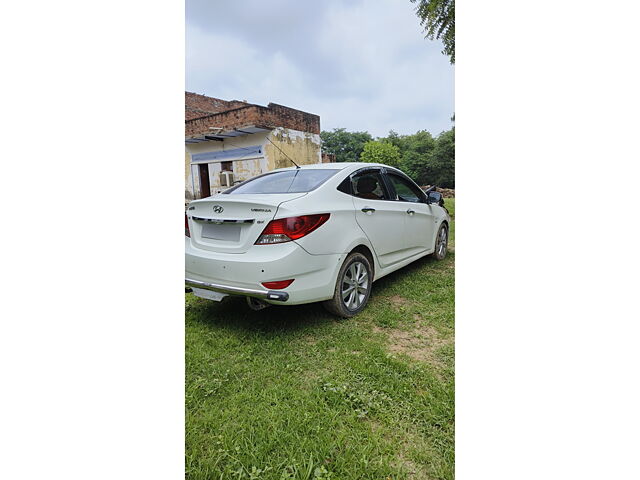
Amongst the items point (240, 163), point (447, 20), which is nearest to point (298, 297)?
point (447, 20)

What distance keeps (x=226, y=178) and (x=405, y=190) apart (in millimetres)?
11392

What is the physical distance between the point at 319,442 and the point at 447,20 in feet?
11.2

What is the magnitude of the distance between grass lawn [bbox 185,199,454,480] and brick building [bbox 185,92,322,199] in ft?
34.3

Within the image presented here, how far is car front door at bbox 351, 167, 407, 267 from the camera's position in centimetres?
294

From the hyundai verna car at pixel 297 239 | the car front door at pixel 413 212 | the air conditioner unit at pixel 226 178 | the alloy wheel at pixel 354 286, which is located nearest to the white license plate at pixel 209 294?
the hyundai verna car at pixel 297 239

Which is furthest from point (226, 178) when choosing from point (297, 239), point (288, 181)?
point (297, 239)

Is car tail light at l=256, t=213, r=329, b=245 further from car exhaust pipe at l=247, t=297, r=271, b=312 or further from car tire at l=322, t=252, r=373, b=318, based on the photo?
car tire at l=322, t=252, r=373, b=318

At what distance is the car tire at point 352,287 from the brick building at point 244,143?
10.2 m

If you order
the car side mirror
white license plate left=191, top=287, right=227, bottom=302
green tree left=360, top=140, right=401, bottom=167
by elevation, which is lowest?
white license plate left=191, top=287, right=227, bottom=302

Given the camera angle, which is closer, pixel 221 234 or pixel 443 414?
pixel 443 414

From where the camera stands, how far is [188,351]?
2.28 meters

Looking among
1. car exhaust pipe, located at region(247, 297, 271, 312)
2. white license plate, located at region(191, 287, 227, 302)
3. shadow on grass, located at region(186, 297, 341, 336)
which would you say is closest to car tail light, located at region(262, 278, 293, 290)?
car exhaust pipe, located at region(247, 297, 271, 312)

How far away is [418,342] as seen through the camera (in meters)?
2.40

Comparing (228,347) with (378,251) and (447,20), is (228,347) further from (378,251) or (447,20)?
(447,20)
